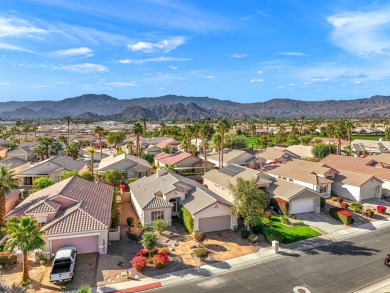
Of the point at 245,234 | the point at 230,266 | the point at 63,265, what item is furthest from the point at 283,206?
the point at 63,265

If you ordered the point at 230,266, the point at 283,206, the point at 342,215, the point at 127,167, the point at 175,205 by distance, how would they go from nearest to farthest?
the point at 230,266, the point at 342,215, the point at 175,205, the point at 283,206, the point at 127,167

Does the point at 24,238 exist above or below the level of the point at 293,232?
above

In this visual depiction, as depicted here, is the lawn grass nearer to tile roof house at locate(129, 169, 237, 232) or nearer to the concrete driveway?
the concrete driveway

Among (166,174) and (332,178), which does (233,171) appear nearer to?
(166,174)

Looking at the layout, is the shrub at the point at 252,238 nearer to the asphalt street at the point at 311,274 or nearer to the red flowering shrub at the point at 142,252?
the asphalt street at the point at 311,274

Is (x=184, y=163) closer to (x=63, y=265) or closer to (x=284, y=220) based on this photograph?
(x=284, y=220)

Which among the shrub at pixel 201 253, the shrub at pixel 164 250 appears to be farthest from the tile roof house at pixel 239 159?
the shrub at pixel 201 253

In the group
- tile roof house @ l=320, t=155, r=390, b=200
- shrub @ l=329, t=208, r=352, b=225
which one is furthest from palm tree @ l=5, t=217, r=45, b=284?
tile roof house @ l=320, t=155, r=390, b=200
